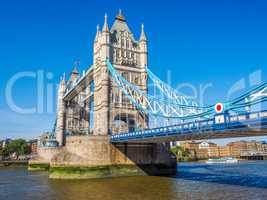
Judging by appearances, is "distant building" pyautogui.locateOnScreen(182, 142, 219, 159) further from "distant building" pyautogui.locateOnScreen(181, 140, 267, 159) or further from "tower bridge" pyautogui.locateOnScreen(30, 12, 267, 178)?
"tower bridge" pyautogui.locateOnScreen(30, 12, 267, 178)

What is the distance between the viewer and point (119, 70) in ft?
149

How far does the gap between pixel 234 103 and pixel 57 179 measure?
22.0 metres

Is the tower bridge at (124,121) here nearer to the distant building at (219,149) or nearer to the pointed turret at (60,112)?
the pointed turret at (60,112)

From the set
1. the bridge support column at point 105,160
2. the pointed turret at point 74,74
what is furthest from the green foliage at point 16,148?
the bridge support column at point 105,160

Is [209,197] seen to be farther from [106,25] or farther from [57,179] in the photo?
[106,25]

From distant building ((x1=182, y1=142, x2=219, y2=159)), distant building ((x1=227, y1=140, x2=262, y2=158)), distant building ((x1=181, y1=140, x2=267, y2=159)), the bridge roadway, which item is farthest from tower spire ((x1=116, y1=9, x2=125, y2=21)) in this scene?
distant building ((x1=227, y1=140, x2=262, y2=158))

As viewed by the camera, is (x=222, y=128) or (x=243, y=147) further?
(x=243, y=147)

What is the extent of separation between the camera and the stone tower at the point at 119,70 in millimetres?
43156

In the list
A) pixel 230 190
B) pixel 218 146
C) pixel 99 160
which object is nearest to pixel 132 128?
pixel 99 160

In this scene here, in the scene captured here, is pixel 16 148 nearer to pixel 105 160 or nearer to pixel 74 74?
pixel 74 74

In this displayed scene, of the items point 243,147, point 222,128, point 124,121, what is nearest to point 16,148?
point 124,121

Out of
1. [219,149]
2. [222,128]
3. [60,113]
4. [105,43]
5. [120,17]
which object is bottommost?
[219,149]

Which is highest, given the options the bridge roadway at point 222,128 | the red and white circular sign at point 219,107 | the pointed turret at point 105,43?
the pointed turret at point 105,43

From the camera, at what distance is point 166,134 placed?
28703mm
